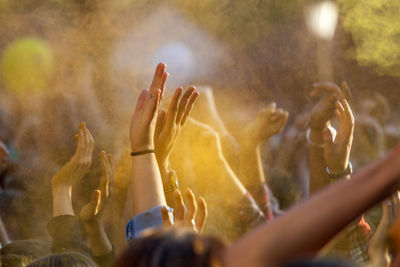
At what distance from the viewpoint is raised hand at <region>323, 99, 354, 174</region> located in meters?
1.41

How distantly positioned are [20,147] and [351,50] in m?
2.26

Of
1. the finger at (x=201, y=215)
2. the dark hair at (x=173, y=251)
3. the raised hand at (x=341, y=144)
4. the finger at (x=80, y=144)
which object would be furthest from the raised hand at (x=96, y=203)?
the dark hair at (x=173, y=251)

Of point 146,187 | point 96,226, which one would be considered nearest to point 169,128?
Result: point 146,187

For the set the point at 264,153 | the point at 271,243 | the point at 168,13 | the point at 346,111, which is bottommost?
the point at 264,153

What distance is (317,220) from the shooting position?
1.81ft

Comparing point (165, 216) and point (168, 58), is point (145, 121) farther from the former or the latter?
point (168, 58)

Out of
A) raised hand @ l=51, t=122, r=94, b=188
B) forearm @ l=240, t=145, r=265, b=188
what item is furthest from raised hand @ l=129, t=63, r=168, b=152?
forearm @ l=240, t=145, r=265, b=188

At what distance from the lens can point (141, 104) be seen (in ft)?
3.77

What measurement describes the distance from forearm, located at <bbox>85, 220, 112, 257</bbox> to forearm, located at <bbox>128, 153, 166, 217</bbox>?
0.73m

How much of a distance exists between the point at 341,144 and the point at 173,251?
0.98m

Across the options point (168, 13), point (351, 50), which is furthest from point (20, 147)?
point (351, 50)

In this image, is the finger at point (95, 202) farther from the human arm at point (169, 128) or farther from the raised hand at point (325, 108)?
the raised hand at point (325, 108)

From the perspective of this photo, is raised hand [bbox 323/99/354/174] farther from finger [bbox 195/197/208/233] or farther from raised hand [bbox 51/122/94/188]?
raised hand [bbox 51/122/94/188]

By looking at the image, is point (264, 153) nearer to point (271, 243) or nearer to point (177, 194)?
point (177, 194)
